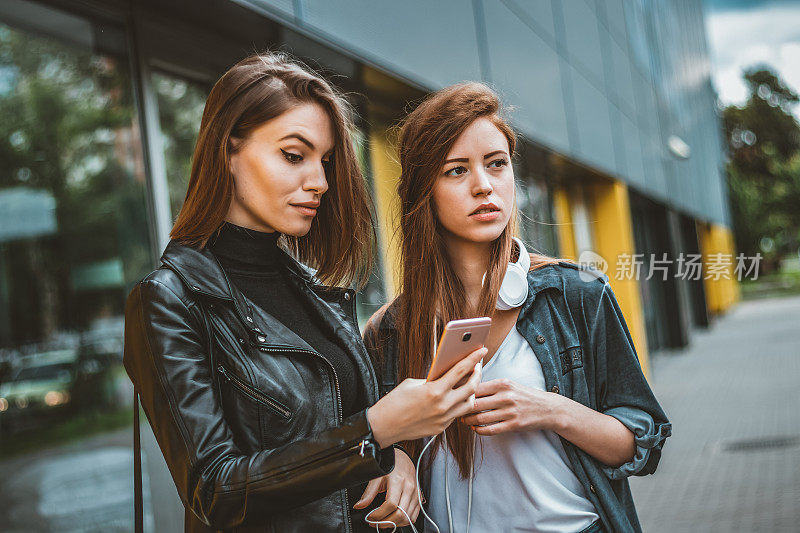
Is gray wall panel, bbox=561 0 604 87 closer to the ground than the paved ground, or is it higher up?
higher up

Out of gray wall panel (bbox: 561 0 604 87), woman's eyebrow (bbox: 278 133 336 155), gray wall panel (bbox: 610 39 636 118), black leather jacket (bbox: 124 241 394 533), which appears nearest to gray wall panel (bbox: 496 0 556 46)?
gray wall panel (bbox: 561 0 604 87)

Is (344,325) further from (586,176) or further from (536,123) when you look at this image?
(586,176)

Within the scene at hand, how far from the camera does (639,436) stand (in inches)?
79.7

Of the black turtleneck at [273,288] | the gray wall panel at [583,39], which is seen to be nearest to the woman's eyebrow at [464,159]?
the black turtleneck at [273,288]

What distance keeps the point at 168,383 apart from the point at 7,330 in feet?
46.8

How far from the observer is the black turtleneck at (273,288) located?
187 cm

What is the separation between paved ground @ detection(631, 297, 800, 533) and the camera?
6.08 metres

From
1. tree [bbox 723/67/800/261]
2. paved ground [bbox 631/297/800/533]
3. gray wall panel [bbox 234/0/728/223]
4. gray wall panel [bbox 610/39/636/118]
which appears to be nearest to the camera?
gray wall panel [bbox 234/0/728/223]

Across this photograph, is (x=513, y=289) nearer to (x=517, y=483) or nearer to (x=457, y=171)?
(x=457, y=171)

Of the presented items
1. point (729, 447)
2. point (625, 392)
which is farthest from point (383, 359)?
point (729, 447)

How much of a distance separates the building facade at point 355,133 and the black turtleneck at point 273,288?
26.9 inches

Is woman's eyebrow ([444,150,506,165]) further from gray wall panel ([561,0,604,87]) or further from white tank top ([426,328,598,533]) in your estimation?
gray wall panel ([561,0,604,87])

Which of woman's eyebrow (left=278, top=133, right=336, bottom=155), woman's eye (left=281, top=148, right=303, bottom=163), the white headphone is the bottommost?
the white headphone

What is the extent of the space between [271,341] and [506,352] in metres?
0.73
